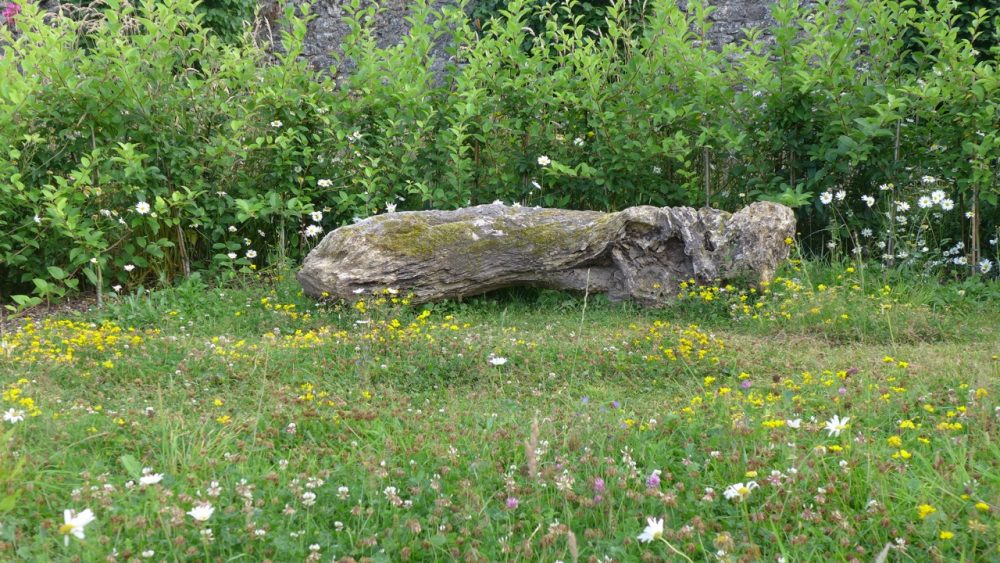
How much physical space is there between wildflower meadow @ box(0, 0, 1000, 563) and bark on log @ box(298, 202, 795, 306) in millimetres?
150

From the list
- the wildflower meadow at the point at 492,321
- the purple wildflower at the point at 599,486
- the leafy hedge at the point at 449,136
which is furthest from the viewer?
the leafy hedge at the point at 449,136

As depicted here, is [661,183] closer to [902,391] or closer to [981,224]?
[981,224]

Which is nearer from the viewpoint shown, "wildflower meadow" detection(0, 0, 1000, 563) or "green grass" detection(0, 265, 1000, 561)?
"green grass" detection(0, 265, 1000, 561)

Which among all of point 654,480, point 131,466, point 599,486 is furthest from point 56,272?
point 654,480

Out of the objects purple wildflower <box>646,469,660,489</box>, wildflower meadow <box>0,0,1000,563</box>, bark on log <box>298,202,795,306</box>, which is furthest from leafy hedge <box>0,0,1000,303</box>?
purple wildflower <box>646,469,660,489</box>

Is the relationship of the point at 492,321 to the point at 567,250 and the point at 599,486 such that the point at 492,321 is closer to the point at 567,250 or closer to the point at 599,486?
the point at 567,250

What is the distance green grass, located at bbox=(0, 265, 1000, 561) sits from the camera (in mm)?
2518

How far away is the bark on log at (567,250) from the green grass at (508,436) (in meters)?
0.42

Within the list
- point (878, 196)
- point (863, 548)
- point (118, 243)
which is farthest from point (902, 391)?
point (118, 243)

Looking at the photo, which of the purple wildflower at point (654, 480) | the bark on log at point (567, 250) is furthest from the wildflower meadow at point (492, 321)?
the bark on log at point (567, 250)

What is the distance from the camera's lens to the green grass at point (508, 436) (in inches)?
99.1

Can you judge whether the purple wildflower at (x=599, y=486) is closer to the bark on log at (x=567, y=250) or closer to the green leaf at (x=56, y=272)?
the bark on log at (x=567, y=250)

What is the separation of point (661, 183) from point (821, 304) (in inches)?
77.8

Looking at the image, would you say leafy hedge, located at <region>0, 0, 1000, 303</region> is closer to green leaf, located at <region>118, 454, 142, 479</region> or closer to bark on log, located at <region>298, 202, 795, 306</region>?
bark on log, located at <region>298, 202, 795, 306</region>
